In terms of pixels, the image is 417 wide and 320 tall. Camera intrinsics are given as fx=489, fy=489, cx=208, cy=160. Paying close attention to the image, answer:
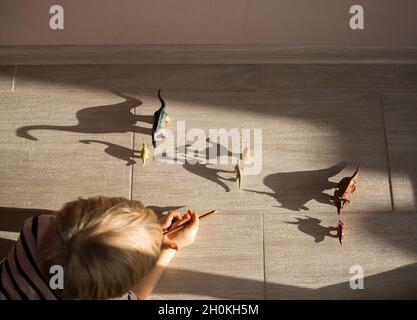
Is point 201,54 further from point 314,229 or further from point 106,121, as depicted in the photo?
point 314,229

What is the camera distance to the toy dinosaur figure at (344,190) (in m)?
1.07

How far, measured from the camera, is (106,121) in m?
1.17

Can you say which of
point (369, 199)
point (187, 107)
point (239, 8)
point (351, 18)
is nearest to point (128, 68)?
point (187, 107)

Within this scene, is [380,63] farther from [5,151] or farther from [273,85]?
[5,151]

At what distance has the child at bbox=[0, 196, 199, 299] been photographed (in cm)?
80

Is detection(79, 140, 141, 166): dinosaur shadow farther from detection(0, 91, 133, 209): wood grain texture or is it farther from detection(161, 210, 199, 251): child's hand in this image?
detection(161, 210, 199, 251): child's hand

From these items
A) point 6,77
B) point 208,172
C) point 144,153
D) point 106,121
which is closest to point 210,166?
point 208,172

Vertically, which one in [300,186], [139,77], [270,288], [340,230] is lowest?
[270,288]

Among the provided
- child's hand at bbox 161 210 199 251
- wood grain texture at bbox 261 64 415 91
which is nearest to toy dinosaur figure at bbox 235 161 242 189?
child's hand at bbox 161 210 199 251

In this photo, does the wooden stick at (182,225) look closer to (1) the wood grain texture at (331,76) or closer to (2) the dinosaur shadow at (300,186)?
(2) the dinosaur shadow at (300,186)

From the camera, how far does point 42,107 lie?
1.19 m

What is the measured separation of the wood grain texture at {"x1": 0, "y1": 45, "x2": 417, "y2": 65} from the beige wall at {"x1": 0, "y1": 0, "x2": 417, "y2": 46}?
0.02 m

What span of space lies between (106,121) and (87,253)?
1.49 feet

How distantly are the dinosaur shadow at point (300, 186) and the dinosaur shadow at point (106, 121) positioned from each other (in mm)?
325
